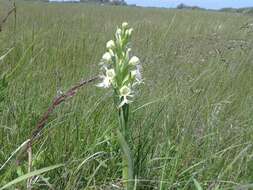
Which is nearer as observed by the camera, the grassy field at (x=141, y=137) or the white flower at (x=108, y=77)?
the white flower at (x=108, y=77)

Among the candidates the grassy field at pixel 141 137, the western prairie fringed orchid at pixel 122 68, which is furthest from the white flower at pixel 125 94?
the grassy field at pixel 141 137

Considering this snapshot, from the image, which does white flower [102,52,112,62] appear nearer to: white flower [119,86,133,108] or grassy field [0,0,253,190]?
white flower [119,86,133,108]

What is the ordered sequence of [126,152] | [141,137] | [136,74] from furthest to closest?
[141,137]
[136,74]
[126,152]

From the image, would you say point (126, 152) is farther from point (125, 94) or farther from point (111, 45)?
point (111, 45)

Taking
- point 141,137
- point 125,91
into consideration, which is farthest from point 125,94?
point 141,137

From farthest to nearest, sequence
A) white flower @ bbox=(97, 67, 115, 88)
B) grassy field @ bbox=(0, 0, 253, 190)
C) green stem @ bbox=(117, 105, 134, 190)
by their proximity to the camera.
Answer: grassy field @ bbox=(0, 0, 253, 190), white flower @ bbox=(97, 67, 115, 88), green stem @ bbox=(117, 105, 134, 190)

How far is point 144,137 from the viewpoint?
1.54 meters

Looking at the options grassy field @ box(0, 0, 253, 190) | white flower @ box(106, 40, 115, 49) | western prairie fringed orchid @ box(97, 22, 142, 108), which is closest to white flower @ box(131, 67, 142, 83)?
western prairie fringed orchid @ box(97, 22, 142, 108)

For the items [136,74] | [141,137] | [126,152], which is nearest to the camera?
[126,152]

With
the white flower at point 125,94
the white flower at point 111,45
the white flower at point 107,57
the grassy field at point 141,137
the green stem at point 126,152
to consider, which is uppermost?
the white flower at point 111,45

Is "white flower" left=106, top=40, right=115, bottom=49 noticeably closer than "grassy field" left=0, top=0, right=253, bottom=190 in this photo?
Yes

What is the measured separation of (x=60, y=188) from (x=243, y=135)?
79 cm

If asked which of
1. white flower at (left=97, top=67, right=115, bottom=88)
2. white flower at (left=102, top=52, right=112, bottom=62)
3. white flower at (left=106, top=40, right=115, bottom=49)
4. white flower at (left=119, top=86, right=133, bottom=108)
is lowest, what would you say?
white flower at (left=119, top=86, right=133, bottom=108)

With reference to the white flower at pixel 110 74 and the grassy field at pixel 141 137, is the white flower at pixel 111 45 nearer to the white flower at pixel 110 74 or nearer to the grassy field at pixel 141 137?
the white flower at pixel 110 74
